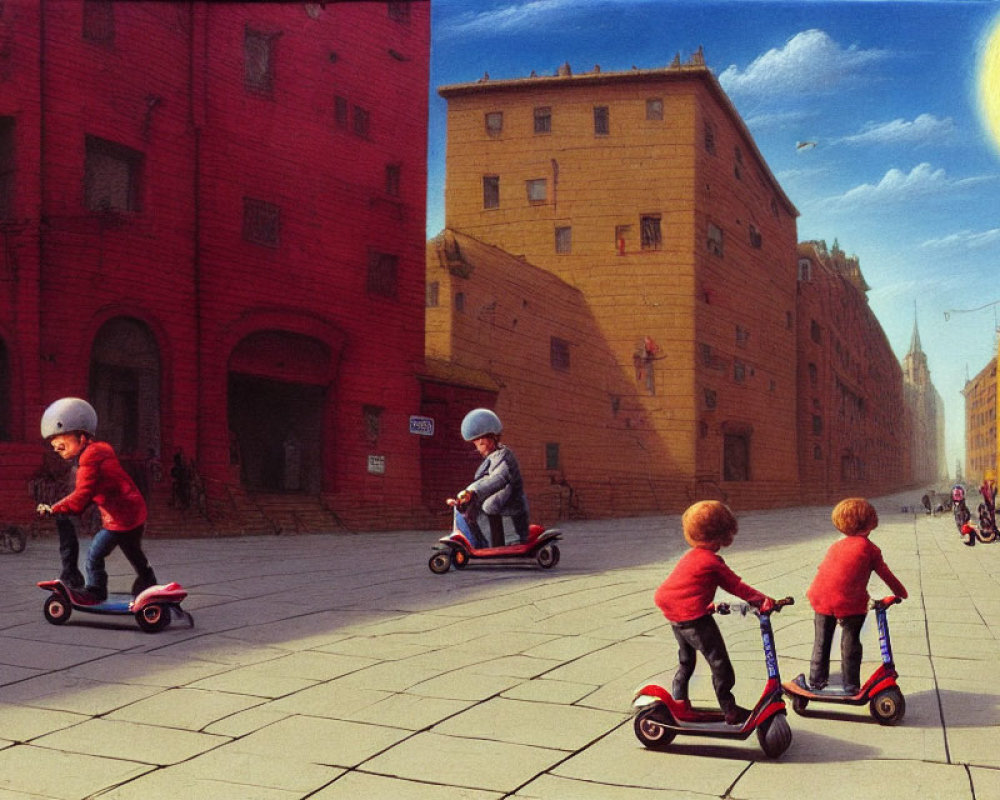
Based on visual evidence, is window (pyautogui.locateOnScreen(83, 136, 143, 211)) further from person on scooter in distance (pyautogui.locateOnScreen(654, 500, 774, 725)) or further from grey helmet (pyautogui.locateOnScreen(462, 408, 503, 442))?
person on scooter in distance (pyautogui.locateOnScreen(654, 500, 774, 725))

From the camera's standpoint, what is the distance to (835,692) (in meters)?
3.86

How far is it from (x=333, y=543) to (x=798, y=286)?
87.5 ft

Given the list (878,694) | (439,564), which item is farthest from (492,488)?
(878,694)

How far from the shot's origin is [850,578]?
3.87 metres

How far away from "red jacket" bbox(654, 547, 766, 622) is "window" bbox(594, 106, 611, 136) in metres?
21.8

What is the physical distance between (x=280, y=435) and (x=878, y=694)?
49.4 ft

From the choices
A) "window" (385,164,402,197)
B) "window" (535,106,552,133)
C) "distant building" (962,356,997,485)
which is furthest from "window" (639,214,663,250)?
"window" (385,164,402,197)

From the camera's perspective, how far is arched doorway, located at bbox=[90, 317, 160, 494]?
14531 mm

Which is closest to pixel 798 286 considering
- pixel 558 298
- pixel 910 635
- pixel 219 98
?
pixel 558 298

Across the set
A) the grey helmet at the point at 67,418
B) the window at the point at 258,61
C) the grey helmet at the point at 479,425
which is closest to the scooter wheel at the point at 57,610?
the grey helmet at the point at 67,418

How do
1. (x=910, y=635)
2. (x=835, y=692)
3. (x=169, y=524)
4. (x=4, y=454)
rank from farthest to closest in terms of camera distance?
(x=169, y=524) → (x=4, y=454) → (x=910, y=635) → (x=835, y=692)

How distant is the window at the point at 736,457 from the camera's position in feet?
88.5

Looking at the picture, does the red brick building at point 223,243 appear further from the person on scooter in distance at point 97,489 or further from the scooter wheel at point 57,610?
the scooter wheel at point 57,610

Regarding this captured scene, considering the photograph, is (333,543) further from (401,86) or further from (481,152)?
(481,152)
